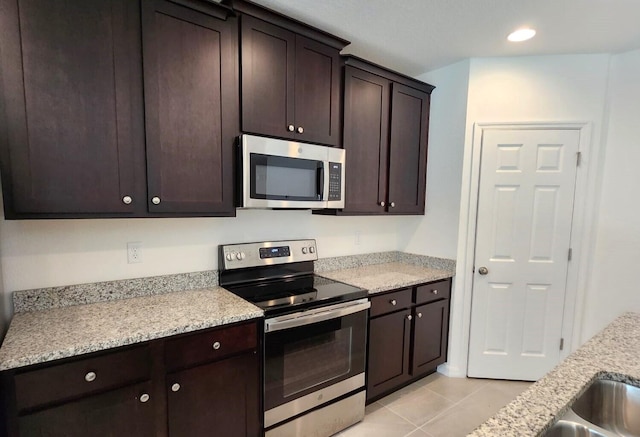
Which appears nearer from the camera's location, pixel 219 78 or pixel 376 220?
pixel 219 78

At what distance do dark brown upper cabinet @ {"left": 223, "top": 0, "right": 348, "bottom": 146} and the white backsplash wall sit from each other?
0.65m

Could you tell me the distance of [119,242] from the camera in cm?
180

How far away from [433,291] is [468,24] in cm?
192

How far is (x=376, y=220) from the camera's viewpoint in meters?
3.04

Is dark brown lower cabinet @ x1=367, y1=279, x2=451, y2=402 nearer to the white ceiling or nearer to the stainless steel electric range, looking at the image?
the stainless steel electric range

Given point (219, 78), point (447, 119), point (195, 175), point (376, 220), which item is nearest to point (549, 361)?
point (376, 220)

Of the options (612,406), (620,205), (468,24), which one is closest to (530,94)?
(468,24)

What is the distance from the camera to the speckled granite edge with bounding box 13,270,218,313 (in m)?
1.58

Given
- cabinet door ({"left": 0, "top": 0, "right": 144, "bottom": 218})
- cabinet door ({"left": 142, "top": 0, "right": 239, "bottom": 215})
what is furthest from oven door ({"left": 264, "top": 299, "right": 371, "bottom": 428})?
cabinet door ({"left": 0, "top": 0, "right": 144, "bottom": 218})

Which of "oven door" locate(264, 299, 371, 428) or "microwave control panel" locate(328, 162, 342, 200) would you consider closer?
"oven door" locate(264, 299, 371, 428)

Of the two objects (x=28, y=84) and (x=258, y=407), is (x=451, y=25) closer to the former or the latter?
(x=28, y=84)

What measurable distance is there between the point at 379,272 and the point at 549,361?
1.56m

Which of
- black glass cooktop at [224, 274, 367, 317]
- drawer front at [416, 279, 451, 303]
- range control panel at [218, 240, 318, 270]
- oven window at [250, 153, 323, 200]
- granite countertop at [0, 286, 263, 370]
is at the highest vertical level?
oven window at [250, 153, 323, 200]

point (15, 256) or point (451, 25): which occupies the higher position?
point (451, 25)
